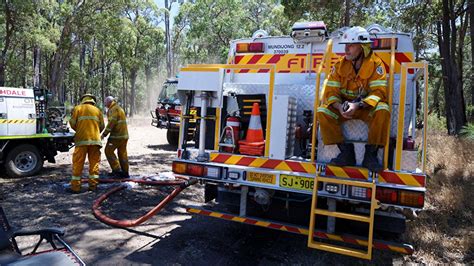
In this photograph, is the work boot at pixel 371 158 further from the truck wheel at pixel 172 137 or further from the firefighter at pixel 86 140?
the truck wheel at pixel 172 137

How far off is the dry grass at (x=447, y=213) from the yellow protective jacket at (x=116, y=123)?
571 centimetres

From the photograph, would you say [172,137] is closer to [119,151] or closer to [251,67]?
[119,151]

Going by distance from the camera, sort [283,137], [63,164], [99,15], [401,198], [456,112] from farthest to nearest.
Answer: [99,15], [456,112], [63,164], [283,137], [401,198]

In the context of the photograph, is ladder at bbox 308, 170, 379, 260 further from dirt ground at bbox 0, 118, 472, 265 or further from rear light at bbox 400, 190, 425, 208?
dirt ground at bbox 0, 118, 472, 265

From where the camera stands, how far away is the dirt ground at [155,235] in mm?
4211

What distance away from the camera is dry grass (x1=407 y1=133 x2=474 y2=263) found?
450cm

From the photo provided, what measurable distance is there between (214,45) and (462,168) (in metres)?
27.1

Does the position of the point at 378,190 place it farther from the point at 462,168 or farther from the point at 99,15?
the point at 99,15

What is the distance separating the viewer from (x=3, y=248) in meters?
2.87

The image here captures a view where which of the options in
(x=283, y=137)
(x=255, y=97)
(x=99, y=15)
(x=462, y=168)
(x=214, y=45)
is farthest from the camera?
(x=214, y=45)

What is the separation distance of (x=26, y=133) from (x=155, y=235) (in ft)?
15.8

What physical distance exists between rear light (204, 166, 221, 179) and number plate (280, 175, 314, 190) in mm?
713

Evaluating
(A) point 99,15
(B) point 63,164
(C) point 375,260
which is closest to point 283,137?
(C) point 375,260

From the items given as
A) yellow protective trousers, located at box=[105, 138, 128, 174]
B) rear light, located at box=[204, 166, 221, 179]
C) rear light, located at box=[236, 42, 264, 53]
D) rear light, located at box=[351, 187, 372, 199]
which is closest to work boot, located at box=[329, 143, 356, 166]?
rear light, located at box=[351, 187, 372, 199]
